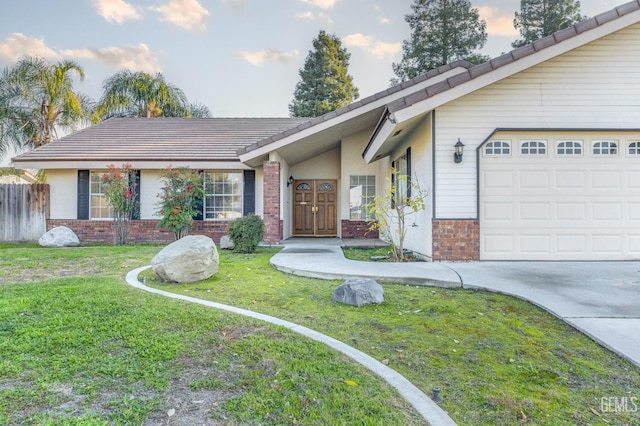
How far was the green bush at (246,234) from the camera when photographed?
9367mm

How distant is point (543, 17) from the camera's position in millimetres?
24047

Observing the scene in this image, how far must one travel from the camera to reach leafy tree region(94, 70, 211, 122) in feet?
72.7

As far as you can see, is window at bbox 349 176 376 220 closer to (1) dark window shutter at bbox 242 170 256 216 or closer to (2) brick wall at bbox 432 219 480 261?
(1) dark window shutter at bbox 242 170 256 216

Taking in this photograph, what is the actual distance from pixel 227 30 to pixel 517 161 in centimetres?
1159

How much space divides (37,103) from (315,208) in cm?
1736

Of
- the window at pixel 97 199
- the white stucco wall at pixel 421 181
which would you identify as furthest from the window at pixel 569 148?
the window at pixel 97 199

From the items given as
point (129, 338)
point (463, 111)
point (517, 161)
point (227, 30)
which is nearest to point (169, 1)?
point (227, 30)

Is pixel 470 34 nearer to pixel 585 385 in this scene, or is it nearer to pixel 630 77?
pixel 630 77

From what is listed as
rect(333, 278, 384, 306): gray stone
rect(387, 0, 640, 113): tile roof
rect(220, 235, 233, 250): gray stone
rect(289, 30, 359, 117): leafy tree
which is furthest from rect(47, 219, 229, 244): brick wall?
rect(289, 30, 359, 117): leafy tree

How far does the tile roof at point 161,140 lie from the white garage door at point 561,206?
8145mm

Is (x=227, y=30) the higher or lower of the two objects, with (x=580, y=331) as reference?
higher

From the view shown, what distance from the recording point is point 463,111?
737 centimetres

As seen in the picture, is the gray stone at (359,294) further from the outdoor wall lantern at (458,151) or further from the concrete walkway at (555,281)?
the outdoor wall lantern at (458,151)

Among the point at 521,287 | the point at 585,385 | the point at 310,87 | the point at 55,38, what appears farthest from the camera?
the point at 310,87
